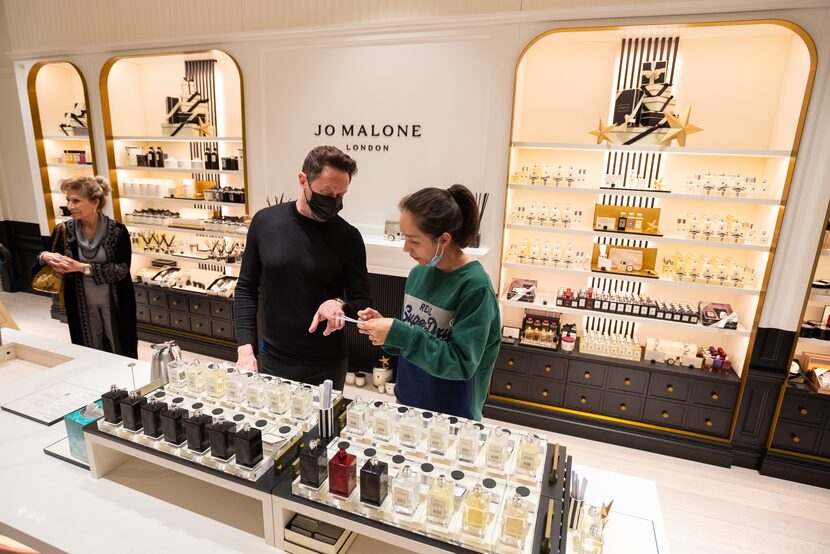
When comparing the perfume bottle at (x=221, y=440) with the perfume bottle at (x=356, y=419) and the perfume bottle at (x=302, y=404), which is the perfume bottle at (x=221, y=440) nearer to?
the perfume bottle at (x=302, y=404)

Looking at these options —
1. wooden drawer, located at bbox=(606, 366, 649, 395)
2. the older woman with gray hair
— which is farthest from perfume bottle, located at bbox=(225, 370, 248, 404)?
wooden drawer, located at bbox=(606, 366, 649, 395)

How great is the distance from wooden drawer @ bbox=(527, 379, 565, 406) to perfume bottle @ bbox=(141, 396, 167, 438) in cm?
292

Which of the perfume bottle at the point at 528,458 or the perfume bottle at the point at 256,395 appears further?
the perfume bottle at the point at 256,395

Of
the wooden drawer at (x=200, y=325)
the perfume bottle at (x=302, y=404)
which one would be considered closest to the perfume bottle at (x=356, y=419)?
the perfume bottle at (x=302, y=404)

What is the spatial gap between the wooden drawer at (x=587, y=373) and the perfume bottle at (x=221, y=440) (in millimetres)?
2891

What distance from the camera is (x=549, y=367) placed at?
12.1 feet

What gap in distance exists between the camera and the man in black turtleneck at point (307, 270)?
78.6 inches

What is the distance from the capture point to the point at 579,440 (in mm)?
3639

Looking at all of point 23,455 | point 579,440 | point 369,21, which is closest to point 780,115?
point 579,440

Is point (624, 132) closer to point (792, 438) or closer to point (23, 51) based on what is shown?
point (792, 438)

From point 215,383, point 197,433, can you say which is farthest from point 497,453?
point 215,383

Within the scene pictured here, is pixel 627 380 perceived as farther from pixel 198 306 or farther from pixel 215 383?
pixel 198 306

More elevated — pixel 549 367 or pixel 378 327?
pixel 378 327

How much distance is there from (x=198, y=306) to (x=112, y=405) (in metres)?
3.61
